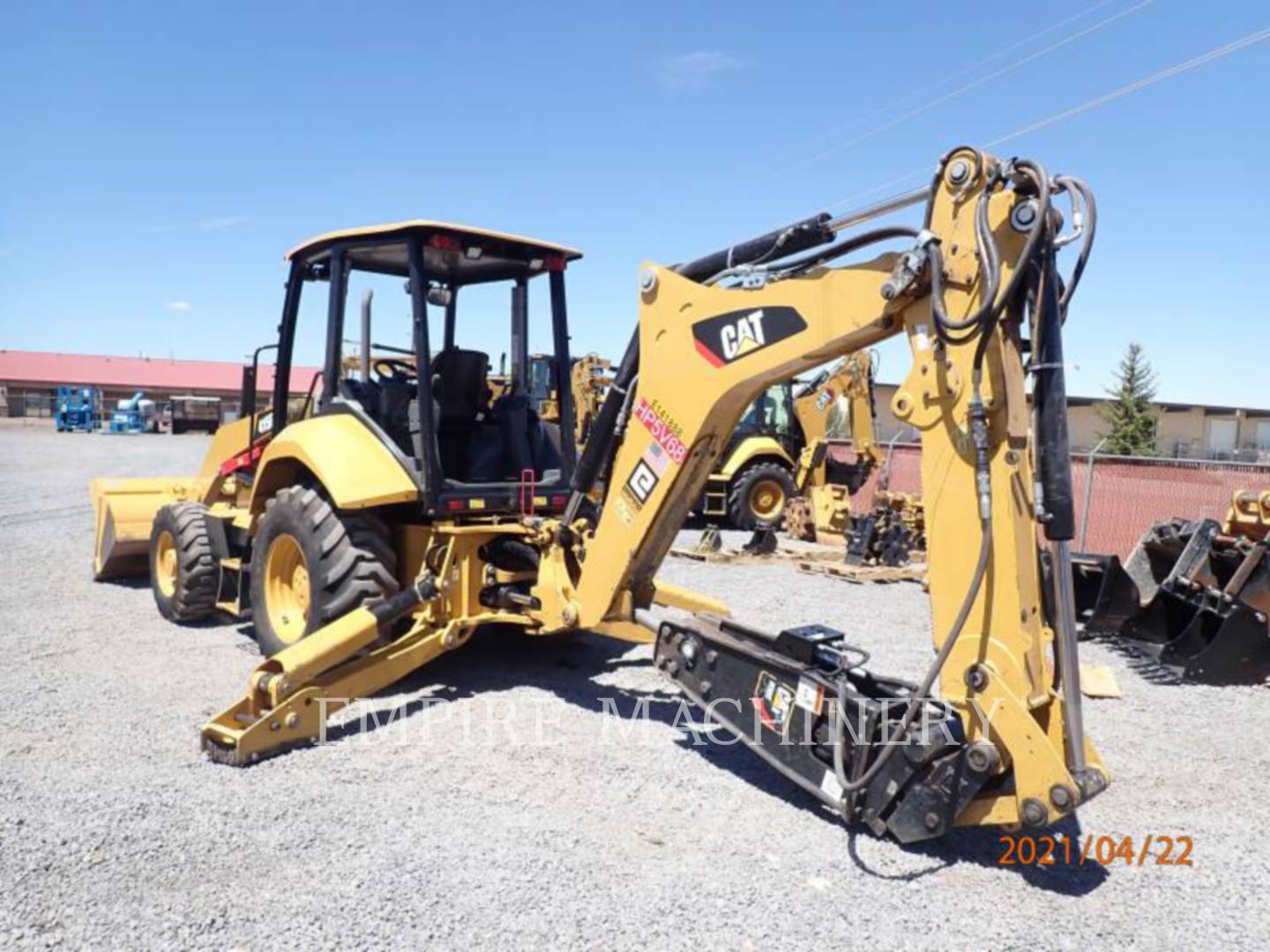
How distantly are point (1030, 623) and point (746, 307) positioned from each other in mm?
1669

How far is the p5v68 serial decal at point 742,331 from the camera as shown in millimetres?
3773

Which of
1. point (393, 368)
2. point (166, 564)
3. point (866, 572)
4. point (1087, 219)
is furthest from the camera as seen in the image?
point (866, 572)

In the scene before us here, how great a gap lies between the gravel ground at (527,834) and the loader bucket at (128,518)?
2.57 meters

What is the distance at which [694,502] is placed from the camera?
4.52 m

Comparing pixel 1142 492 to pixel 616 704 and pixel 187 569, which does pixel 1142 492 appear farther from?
pixel 187 569

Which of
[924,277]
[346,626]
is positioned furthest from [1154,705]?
[346,626]

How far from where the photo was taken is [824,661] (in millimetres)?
3994

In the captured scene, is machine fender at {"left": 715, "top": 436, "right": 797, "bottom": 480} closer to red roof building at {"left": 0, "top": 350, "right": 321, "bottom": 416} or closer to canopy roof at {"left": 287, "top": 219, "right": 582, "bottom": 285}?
canopy roof at {"left": 287, "top": 219, "right": 582, "bottom": 285}

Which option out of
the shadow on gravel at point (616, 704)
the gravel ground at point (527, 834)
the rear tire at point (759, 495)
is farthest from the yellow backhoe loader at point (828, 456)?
the gravel ground at point (527, 834)

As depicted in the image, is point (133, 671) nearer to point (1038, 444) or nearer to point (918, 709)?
point (918, 709)

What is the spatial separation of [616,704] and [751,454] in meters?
8.79

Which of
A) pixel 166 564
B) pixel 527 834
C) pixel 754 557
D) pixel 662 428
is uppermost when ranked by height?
pixel 662 428

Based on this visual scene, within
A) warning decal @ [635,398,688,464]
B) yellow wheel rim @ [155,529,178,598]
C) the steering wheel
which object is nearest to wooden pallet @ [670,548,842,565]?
the steering wheel

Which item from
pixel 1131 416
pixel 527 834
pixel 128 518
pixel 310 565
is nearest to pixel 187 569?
pixel 128 518
